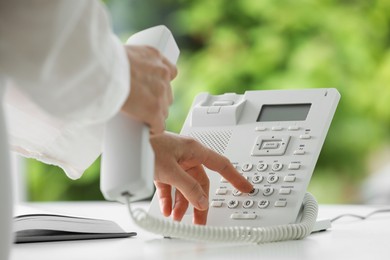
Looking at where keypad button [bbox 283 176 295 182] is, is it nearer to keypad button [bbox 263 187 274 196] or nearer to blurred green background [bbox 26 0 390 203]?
keypad button [bbox 263 187 274 196]

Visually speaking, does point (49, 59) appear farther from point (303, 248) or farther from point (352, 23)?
point (352, 23)

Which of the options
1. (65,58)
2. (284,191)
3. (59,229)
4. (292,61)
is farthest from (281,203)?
(292,61)

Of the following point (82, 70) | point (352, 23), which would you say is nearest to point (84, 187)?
point (352, 23)

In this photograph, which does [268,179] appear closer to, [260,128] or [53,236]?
[260,128]

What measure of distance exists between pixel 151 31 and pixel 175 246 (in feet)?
1.04

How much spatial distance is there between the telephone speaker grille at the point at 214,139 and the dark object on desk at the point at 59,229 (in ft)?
0.70

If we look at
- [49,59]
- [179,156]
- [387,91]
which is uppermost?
[387,91]

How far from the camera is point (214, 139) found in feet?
4.85

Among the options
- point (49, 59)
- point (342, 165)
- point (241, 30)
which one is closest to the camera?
point (49, 59)

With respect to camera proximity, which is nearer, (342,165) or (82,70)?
(82,70)

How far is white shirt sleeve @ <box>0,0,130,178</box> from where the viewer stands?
852 millimetres

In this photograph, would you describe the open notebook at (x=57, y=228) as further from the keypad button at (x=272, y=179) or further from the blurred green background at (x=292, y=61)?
the blurred green background at (x=292, y=61)

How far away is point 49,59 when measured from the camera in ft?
2.80

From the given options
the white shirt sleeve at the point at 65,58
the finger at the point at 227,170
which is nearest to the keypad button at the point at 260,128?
the finger at the point at 227,170
